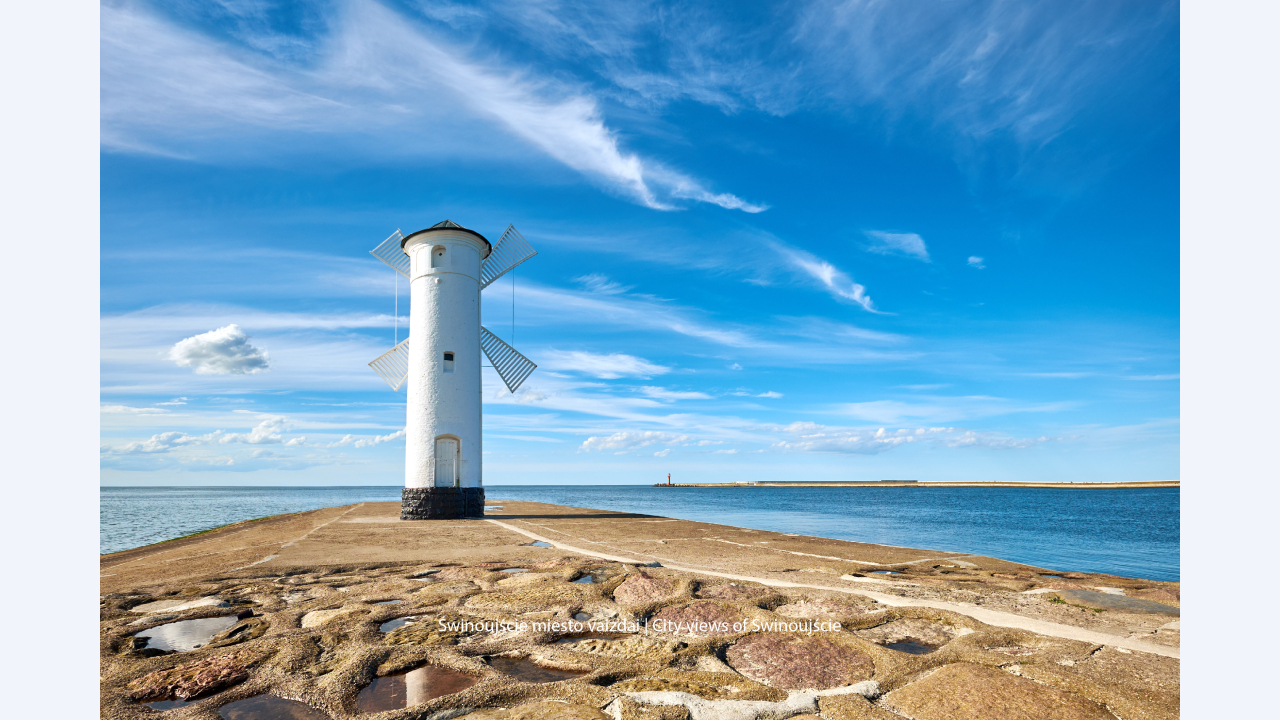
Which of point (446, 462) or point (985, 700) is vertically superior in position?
point (985, 700)

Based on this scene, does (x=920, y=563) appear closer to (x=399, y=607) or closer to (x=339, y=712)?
(x=399, y=607)

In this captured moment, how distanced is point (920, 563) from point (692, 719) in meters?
6.04

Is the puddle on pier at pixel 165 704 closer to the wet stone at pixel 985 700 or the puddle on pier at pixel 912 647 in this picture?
the wet stone at pixel 985 700

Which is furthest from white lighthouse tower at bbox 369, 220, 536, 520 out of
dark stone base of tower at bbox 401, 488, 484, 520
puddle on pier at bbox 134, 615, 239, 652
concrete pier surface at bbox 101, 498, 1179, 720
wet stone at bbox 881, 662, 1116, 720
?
wet stone at bbox 881, 662, 1116, 720

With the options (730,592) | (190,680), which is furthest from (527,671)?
(730,592)

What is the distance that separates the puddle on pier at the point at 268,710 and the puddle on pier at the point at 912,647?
3361mm

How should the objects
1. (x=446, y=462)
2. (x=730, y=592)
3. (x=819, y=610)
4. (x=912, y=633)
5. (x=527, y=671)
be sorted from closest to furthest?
(x=527, y=671) < (x=912, y=633) < (x=819, y=610) < (x=730, y=592) < (x=446, y=462)

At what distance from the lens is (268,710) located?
2.99 metres

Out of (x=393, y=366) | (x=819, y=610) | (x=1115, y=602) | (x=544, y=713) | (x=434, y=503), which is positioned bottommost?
(x=434, y=503)

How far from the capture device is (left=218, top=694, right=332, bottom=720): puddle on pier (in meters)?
2.92

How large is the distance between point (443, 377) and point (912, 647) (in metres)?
13.8

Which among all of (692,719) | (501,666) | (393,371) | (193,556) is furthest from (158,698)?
(393,371)

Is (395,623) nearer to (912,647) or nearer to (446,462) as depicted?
(912,647)

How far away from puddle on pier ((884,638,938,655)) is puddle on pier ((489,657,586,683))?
2.07 m
